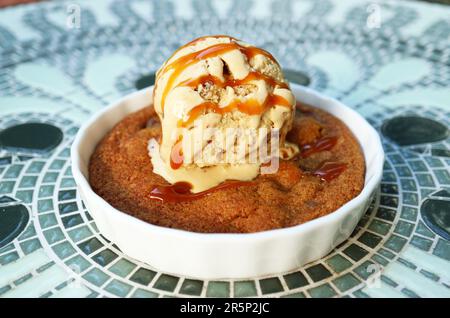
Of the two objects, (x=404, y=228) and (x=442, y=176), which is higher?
(x=442, y=176)

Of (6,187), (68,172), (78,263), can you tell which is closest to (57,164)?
(68,172)

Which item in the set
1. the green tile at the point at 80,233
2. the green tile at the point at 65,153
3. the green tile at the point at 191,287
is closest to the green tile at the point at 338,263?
the green tile at the point at 191,287

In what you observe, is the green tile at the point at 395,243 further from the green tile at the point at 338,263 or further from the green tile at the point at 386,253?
the green tile at the point at 338,263

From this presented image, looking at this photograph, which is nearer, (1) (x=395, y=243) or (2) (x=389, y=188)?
(1) (x=395, y=243)

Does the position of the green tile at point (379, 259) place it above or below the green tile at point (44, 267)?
above

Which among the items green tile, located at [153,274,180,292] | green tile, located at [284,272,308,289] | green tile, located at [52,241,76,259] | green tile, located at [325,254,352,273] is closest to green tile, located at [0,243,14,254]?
green tile, located at [52,241,76,259]

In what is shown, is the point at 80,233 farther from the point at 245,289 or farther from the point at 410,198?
the point at 410,198
